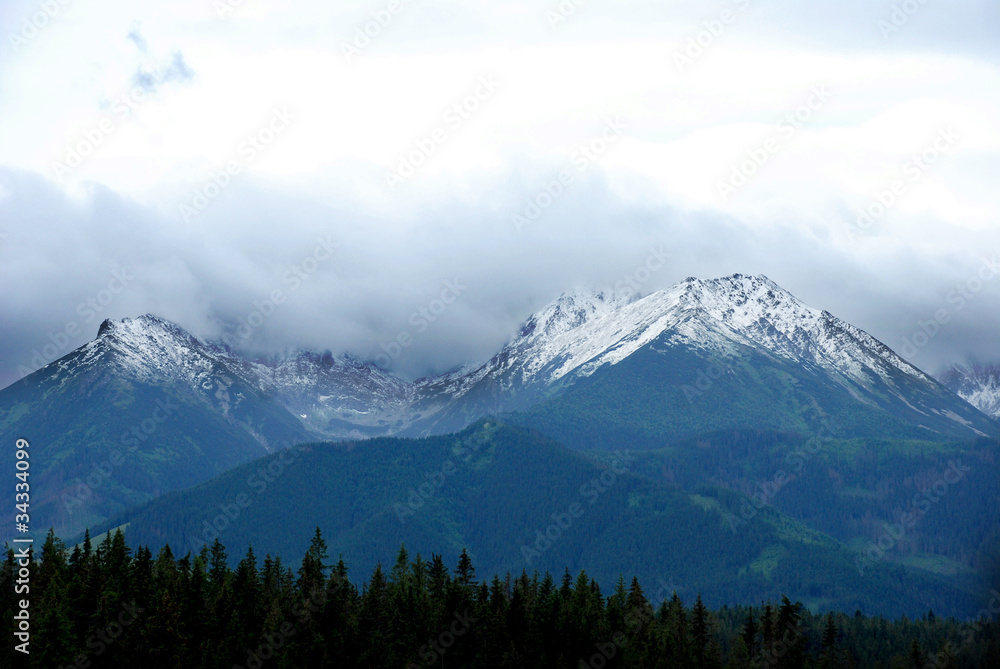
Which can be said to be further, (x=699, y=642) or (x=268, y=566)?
(x=268, y=566)

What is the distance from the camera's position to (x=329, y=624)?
125812 mm

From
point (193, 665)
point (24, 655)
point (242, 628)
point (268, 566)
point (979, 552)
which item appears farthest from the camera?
point (268, 566)

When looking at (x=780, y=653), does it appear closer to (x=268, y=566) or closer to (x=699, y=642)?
(x=699, y=642)

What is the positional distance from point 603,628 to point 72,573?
64357 millimetres

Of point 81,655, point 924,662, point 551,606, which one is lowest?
point 924,662

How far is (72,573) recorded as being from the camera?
132250 millimetres

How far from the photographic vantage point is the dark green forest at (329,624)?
116250mm

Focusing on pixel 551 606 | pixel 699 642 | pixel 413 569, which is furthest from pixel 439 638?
pixel 699 642

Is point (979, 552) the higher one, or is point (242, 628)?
point (242, 628)

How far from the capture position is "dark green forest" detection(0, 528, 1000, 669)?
116250mm

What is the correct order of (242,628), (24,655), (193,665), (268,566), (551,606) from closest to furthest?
(24,655) → (193,665) → (242,628) → (551,606) → (268,566)

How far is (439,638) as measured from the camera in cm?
12900

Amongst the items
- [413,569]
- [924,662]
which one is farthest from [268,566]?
[924,662]

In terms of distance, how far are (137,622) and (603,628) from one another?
178 ft
